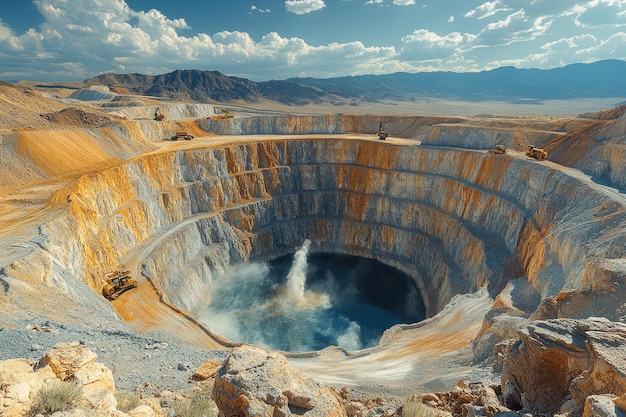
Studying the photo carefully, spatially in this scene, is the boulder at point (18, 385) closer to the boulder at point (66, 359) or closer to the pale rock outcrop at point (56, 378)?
the pale rock outcrop at point (56, 378)

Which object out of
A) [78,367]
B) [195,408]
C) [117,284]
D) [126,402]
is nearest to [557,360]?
[195,408]

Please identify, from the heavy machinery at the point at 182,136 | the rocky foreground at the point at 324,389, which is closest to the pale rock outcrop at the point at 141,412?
the rocky foreground at the point at 324,389

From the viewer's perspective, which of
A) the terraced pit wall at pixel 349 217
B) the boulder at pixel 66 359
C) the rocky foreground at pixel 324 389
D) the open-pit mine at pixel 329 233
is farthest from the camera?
the terraced pit wall at pixel 349 217

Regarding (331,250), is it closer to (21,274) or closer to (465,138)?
(465,138)

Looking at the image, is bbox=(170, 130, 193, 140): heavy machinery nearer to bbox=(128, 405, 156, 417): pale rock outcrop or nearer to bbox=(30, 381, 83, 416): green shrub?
bbox=(30, 381, 83, 416): green shrub

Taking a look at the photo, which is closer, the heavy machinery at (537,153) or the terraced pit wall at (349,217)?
the terraced pit wall at (349,217)

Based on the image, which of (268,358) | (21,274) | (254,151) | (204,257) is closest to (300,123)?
(254,151)

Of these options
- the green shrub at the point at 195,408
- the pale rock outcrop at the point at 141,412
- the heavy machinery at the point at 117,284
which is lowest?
the heavy machinery at the point at 117,284

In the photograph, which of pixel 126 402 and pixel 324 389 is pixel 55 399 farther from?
pixel 324 389
